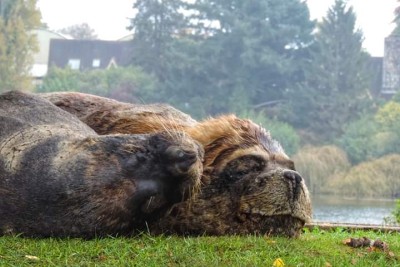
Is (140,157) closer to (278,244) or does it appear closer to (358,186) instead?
(278,244)

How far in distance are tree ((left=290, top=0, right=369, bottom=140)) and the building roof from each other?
14.7 m

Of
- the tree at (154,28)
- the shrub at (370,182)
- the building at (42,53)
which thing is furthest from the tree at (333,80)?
the building at (42,53)

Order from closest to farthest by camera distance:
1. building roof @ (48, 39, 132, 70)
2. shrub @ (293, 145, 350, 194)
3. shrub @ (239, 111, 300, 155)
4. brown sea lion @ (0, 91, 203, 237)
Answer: brown sea lion @ (0, 91, 203, 237) < shrub @ (293, 145, 350, 194) < shrub @ (239, 111, 300, 155) < building roof @ (48, 39, 132, 70)

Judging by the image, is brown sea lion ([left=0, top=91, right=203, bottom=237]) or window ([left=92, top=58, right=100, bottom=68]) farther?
window ([left=92, top=58, right=100, bottom=68])

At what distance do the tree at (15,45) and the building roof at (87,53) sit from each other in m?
10.4

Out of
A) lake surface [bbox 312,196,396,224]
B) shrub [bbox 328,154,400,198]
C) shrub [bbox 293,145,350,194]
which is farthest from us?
shrub [bbox 293,145,350,194]

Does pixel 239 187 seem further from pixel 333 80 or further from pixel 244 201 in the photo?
pixel 333 80

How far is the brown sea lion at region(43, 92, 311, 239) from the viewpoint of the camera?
516 centimetres

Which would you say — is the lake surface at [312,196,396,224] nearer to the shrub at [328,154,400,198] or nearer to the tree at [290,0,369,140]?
the shrub at [328,154,400,198]

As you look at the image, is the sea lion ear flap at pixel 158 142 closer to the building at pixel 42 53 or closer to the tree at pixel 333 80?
the tree at pixel 333 80

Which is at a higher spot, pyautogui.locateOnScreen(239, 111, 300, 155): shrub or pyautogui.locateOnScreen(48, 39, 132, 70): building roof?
pyautogui.locateOnScreen(48, 39, 132, 70): building roof

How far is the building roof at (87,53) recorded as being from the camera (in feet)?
182

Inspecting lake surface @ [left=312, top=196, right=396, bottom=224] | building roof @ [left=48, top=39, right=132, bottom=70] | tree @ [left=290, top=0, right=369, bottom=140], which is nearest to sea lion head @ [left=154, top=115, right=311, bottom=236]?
lake surface @ [left=312, top=196, right=396, bottom=224]

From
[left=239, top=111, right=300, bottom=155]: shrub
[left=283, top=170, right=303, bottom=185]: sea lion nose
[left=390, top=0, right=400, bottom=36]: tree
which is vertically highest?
[left=390, top=0, right=400, bottom=36]: tree
